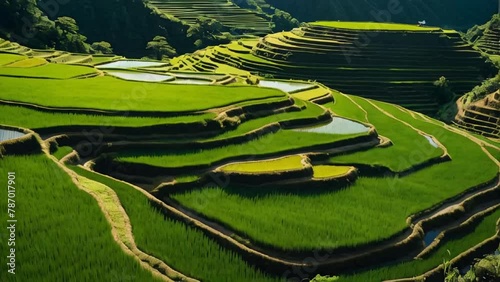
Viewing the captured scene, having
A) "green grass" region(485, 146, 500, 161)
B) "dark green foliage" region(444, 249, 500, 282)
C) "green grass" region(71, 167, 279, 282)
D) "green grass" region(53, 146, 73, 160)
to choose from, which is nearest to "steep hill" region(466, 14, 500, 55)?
"green grass" region(485, 146, 500, 161)

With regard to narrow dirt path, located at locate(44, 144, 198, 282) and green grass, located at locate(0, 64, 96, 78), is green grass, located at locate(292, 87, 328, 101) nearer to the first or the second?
green grass, located at locate(0, 64, 96, 78)

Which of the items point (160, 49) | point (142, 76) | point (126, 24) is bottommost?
point (160, 49)

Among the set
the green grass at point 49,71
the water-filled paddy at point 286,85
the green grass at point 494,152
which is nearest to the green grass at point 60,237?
the green grass at point 49,71

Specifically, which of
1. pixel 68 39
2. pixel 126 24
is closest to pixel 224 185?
pixel 68 39

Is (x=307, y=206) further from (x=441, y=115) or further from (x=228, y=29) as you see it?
(x=228, y=29)

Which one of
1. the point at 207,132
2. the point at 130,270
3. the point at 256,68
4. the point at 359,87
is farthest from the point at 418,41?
the point at 130,270

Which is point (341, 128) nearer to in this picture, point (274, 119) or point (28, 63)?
point (274, 119)
